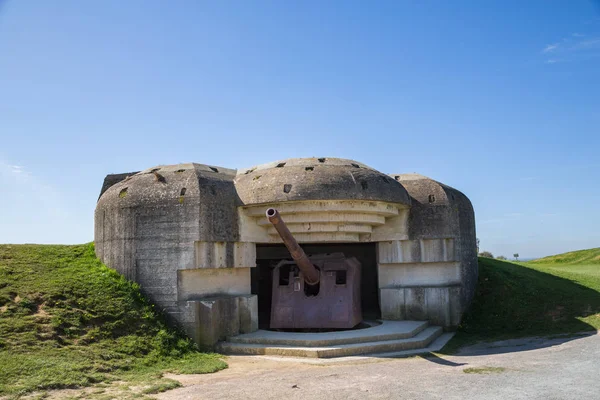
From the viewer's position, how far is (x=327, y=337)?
11.5 meters

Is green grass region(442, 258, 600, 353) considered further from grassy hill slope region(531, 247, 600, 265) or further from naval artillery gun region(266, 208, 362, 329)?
grassy hill slope region(531, 247, 600, 265)

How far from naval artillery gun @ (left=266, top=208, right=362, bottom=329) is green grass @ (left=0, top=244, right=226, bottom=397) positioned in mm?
2877

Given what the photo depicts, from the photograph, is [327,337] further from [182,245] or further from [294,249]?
[182,245]

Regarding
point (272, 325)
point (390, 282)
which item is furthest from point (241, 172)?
point (390, 282)

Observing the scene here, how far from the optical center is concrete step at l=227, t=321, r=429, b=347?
11.2 meters

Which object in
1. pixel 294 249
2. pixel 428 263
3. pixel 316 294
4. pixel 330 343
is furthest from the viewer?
pixel 428 263

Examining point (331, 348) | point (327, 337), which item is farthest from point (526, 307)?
point (331, 348)

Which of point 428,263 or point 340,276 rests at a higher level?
point 428,263

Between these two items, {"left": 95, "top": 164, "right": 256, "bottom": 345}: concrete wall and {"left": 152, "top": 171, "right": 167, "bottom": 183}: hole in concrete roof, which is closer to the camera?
{"left": 95, "top": 164, "right": 256, "bottom": 345}: concrete wall

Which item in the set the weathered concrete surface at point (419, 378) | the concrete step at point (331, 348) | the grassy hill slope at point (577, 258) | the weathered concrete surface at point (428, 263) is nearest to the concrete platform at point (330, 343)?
the concrete step at point (331, 348)

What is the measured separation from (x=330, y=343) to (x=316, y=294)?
3.06 m

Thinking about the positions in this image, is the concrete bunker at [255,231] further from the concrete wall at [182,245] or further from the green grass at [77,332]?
the green grass at [77,332]

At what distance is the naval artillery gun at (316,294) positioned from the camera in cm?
1325

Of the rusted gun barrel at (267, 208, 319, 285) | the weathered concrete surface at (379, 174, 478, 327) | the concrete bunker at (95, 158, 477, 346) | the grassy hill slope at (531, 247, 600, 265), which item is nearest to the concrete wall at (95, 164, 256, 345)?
the concrete bunker at (95, 158, 477, 346)
